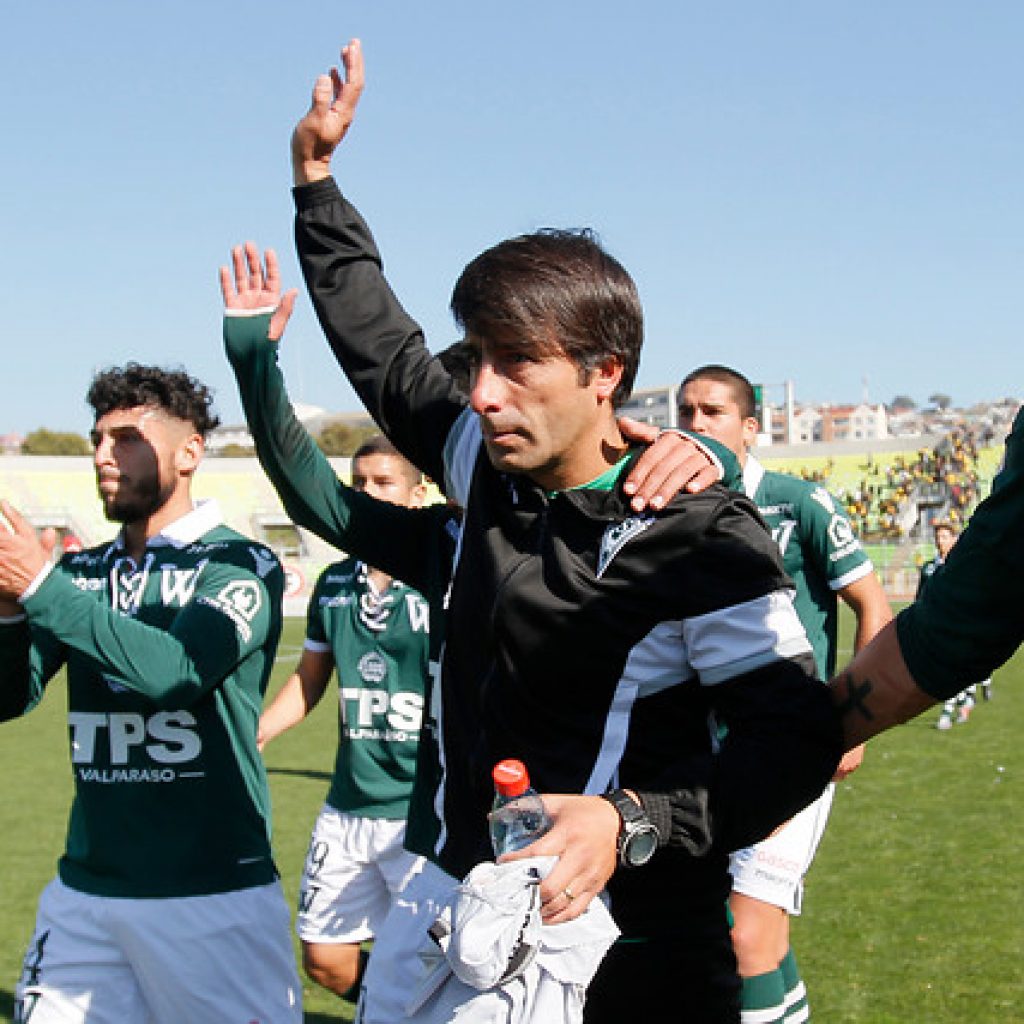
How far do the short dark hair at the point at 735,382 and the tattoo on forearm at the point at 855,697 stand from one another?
3.92 metres

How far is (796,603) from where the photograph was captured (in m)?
5.89

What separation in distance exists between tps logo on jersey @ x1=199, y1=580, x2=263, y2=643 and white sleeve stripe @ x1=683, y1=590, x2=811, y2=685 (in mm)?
1966

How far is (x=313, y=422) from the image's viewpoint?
134 meters

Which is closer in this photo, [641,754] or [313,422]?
[641,754]

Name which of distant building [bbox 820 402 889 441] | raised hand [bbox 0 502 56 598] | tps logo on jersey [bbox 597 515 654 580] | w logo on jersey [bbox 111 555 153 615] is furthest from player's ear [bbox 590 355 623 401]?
distant building [bbox 820 402 889 441]

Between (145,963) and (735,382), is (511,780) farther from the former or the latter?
(735,382)

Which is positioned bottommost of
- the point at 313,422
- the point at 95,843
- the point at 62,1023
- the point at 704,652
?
the point at 313,422

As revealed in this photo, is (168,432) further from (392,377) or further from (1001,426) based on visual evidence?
(1001,426)

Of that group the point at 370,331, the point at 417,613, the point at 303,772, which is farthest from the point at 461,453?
the point at 303,772

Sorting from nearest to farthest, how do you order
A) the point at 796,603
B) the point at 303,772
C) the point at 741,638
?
the point at 741,638 < the point at 796,603 < the point at 303,772

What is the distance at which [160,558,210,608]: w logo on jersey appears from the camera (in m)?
4.30

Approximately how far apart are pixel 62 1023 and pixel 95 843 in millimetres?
486

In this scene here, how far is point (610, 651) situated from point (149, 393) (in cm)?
245

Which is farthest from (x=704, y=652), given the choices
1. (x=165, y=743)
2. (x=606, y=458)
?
(x=165, y=743)
